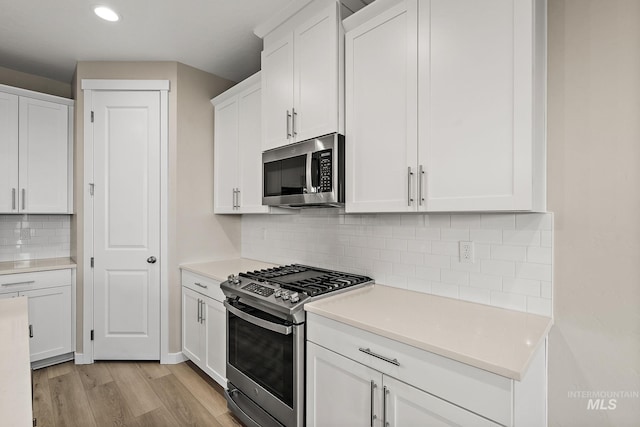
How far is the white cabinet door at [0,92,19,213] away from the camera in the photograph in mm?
2846

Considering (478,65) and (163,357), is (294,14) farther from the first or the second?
(163,357)

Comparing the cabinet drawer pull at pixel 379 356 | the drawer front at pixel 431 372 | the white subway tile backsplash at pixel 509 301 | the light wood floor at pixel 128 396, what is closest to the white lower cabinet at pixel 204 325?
the light wood floor at pixel 128 396

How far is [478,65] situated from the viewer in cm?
140

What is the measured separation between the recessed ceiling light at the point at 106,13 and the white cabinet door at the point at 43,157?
125cm

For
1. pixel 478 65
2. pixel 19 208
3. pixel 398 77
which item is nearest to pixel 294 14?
pixel 398 77

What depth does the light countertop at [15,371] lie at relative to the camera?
2.76ft

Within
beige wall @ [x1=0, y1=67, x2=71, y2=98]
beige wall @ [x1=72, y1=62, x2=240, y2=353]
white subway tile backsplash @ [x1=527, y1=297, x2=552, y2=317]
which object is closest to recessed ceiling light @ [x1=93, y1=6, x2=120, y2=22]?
beige wall @ [x1=72, y1=62, x2=240, y2=353]

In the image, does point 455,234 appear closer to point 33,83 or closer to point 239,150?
point 239,150

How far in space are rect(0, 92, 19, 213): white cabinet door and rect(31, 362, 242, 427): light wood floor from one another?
1477mm

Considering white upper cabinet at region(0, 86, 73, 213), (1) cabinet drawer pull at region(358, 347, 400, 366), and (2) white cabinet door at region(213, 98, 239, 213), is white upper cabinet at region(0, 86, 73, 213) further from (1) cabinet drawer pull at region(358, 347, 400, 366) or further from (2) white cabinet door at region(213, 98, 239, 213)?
(1) cabinet drawer pull at region(358, 347, 400, 366)

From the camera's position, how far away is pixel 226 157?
3.04m

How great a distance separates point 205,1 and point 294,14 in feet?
1.89

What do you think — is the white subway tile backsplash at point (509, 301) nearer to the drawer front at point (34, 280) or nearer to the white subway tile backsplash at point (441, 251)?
the white subway tile backsplash at point (441, 251)

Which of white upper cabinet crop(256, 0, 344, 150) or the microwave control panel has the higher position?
white upper cabinet crop(256, 0, 344, 150)
